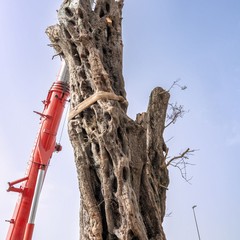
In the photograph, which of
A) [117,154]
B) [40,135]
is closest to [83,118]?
[117,154]

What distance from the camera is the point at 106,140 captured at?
2.14 metres

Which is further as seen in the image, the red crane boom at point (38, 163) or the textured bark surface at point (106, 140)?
the red crane boom at point (38, 163)

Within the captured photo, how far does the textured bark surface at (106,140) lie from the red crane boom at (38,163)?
3.24 meters

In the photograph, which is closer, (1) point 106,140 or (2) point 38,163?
(1) point 106,140

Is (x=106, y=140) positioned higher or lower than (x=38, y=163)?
lower

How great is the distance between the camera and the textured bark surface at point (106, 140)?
198cm

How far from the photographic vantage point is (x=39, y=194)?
5.48m

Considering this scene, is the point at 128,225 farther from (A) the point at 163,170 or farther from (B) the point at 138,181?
(A) the point at 163,170

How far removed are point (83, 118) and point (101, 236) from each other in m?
1.01

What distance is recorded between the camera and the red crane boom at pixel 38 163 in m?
5.13

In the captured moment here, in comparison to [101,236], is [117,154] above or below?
above

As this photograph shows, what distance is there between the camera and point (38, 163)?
19.3 feet

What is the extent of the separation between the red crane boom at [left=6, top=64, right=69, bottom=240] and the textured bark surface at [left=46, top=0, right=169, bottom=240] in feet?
10.6

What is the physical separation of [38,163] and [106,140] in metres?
4.18
